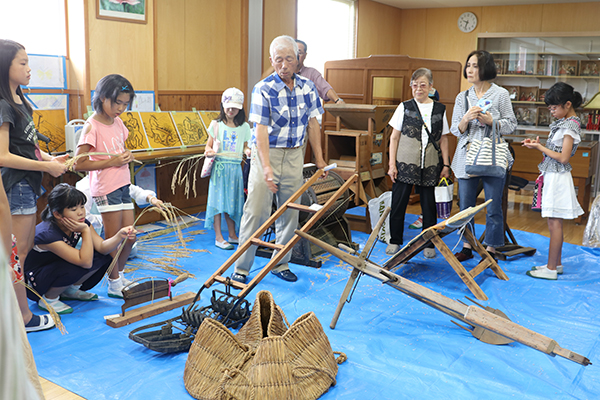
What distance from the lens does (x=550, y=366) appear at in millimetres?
2830

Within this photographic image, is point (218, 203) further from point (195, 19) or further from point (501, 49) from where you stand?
point (501, 49)

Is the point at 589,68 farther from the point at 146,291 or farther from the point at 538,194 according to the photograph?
the point at 146,291

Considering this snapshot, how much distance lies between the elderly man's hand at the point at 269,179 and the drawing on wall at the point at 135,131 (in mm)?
2101

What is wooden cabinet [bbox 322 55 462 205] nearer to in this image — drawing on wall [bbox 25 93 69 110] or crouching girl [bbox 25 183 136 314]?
drawing on wall [bbox 25 93 69 110]

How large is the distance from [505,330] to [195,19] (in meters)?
5.10

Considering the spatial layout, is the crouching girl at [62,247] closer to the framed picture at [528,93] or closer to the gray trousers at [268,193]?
the gray trousers at [268,193]

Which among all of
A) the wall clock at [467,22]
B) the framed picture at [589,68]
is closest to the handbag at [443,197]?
the framed picture at [589,68]

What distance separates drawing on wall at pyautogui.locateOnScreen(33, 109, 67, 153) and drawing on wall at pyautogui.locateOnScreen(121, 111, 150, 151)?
0.58m

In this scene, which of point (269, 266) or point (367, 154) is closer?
point (269, 266)

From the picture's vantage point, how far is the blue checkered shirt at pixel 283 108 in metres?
3.73

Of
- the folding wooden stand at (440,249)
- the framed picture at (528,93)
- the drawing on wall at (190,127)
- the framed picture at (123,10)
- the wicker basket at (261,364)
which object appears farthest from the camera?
the framed picture at (528,93)

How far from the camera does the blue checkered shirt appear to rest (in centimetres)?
373

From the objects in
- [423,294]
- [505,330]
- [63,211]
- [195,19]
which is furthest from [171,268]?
[195,19]

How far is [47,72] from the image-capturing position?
4.97 m
